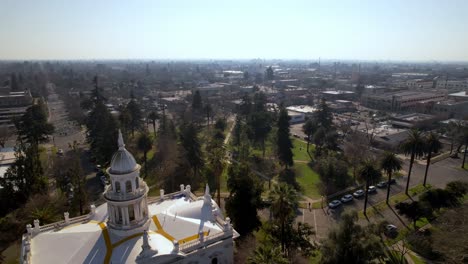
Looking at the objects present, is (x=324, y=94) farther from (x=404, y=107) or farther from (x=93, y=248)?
(x=93, y=248)

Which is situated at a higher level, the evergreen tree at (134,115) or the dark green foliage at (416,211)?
the evergreen tree at (134,115)

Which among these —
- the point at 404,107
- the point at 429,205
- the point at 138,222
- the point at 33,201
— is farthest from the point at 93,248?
the point at 404,107

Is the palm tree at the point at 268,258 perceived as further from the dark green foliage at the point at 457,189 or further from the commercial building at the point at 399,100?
the commercial building at the point at 399,100

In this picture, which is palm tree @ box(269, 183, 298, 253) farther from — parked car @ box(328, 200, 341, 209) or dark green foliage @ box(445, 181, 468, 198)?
dark green foliage @ box(445, 181, 468, 198)

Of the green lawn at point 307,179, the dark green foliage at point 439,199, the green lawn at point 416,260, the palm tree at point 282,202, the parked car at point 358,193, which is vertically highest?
the palm tree at point 282,202

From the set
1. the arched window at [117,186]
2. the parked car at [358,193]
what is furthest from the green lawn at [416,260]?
the arched window at [117,186]

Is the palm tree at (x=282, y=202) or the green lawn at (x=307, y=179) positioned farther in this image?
the green lawn at (x=307, y=179)

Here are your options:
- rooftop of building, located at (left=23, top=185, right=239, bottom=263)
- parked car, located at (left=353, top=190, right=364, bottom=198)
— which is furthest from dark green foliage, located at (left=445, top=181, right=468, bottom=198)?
rooftop of building, located at (left=23, top=185, right=239, bottom=263)
